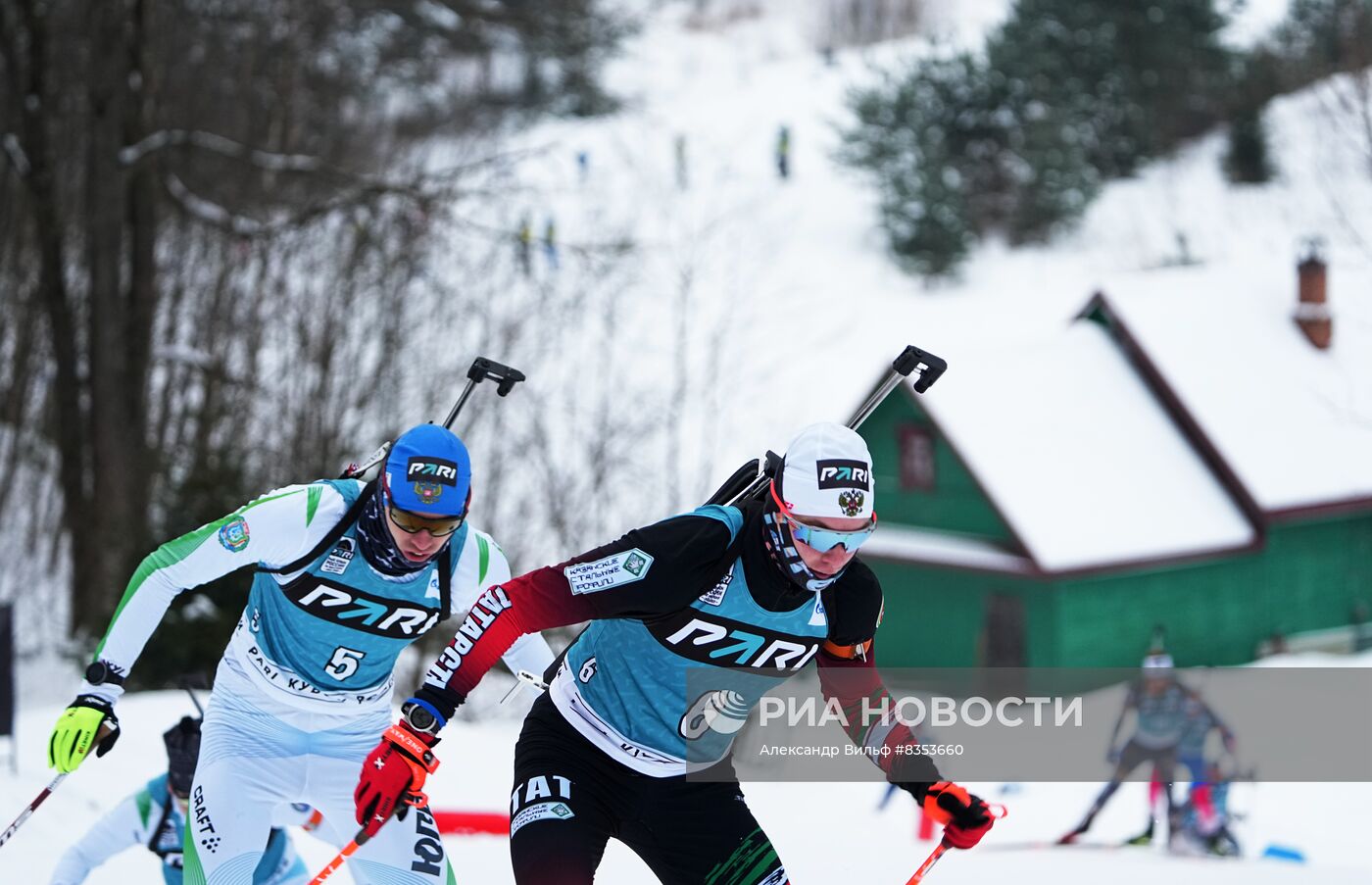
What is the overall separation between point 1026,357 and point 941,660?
462 centimetres

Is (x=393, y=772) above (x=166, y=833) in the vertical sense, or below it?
above

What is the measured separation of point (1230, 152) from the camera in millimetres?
39125

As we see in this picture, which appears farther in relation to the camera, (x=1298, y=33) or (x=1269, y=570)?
(x=1298, y=33)

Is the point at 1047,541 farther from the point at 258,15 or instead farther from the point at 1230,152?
the point at 1230,152

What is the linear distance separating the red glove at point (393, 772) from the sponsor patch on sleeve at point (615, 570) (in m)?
0.56

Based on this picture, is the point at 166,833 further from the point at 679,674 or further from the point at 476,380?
the point at 679,674

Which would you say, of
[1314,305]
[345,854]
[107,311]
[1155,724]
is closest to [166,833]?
[345,854]

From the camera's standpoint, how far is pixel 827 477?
3.73 meters

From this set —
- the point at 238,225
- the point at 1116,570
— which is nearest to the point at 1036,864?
the point at 238,225

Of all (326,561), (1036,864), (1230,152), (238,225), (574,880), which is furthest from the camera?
(1230,152)

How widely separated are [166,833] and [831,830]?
4.12 meters

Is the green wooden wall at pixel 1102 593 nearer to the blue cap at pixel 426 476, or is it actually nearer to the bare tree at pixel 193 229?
the bare tree at pixel 193 229

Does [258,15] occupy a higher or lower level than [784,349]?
higher

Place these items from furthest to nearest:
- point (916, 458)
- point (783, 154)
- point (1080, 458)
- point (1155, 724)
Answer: point (783, 154) → point (916, 458) → point (1080, 458) → point (1155, 724)
